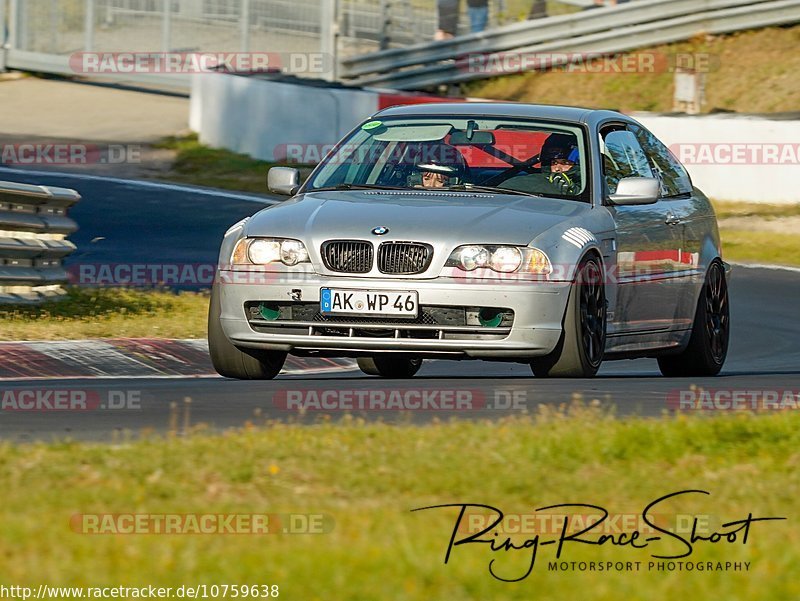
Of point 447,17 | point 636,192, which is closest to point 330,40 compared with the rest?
point 447,17

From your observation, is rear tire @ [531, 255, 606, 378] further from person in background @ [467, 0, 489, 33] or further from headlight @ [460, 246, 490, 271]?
person in background @ [467, 0, 489, 33]

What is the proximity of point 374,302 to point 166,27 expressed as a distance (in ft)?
76.9

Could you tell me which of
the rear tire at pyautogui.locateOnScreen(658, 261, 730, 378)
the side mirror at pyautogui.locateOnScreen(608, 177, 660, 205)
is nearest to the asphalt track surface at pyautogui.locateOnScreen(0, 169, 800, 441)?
the rear tire at pyautogui.locateOnScreen(658, 261, 730, 378)

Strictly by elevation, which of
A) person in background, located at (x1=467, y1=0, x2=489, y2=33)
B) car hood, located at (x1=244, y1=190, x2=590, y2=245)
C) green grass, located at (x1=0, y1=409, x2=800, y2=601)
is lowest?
green grass, located at (x1=0, y1=409, x2=800, y2=601)

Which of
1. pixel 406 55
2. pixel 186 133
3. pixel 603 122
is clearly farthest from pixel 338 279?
pixel 406 55

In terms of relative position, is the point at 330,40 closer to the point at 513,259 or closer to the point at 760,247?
the point at 760,247

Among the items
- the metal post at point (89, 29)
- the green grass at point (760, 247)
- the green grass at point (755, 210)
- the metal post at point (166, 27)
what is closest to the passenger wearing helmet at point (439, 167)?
the green grass at point (760, 247)

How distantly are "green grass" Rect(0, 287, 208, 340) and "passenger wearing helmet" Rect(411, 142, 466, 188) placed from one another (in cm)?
267

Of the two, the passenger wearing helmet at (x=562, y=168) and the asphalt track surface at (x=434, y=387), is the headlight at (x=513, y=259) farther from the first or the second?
the passenger wearing helmet at (x=562, y=168)

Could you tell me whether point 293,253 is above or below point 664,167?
below

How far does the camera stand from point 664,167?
10.4 m

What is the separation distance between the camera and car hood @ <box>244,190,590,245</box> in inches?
323

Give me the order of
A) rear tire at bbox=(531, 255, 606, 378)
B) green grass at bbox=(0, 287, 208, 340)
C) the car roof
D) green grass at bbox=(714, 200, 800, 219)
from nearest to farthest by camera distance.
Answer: rear tire at bbox=(531, 255, 606, 378) → the car roof → green grass at bbox=(0, 287, 208, 340) → green grass at bbox=(714, 200, 800, 219)

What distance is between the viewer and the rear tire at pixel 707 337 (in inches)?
400
